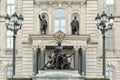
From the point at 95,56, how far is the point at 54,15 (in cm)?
560

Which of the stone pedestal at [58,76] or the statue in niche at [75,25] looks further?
the statue in niche at [75,25]

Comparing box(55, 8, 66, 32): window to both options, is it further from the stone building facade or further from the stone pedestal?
the stone pedestal

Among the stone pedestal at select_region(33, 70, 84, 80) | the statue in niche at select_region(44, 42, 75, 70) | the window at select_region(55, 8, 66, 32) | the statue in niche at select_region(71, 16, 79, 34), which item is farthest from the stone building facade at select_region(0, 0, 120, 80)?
the stone pedestal at select_region(33, 70, 84, 80)

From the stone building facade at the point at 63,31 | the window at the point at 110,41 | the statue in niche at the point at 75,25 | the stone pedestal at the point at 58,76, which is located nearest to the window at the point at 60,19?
the stone building facade at the point at 63,31

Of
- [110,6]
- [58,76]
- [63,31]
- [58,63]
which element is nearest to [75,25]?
[63,31]

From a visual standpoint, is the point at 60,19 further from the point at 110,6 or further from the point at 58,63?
the point at 58,63

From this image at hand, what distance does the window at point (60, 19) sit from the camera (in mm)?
52706

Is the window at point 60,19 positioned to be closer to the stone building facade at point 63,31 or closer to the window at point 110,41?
the stone building facade at point 63,31

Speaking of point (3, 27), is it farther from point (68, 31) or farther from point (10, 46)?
point (68, 31)

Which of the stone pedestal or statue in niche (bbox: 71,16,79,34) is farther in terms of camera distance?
statue in niche (bbox: 71,16,79,34)

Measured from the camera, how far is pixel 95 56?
52.5 meters

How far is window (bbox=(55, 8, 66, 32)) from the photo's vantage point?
2075 inches

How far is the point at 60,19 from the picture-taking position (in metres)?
52.9

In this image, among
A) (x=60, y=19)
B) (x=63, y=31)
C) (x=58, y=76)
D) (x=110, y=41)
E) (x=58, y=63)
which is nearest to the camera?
(x=58, y=76)
